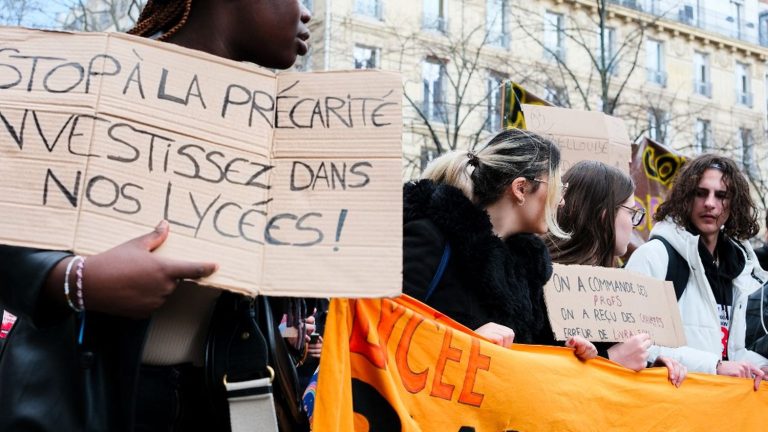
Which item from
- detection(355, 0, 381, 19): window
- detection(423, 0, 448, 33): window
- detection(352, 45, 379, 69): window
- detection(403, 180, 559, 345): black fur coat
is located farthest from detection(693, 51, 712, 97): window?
detection(403, 180, 559, 345): black fur coat

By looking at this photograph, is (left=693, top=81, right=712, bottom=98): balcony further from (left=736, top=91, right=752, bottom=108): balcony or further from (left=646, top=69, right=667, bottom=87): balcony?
(left=646, top=69, right=667, bottom=87): balcony

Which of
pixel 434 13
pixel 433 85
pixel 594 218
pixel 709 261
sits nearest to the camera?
pixel 594 218

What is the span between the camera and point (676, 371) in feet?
11.8

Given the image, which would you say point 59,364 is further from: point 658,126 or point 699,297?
point 658,126

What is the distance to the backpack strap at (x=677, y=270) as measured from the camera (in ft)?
14.3

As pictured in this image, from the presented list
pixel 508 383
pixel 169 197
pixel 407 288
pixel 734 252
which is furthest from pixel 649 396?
pixel 169 197

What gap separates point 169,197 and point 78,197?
0.16 metres

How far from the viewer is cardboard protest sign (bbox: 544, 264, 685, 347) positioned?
338 centimetres

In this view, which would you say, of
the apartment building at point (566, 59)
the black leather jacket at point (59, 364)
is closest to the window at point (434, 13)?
the apartment building at point (566, 59)

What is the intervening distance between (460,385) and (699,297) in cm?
207

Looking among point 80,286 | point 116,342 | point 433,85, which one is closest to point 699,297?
point 116,342

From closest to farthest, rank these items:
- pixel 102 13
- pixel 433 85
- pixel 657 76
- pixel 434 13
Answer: pixel 102 13, pixel 433 85, pixel 434 13, pixel 657 76

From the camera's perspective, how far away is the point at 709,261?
15.0ft

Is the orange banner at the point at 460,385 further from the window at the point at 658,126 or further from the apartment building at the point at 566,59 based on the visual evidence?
the window at the point at 658,126
